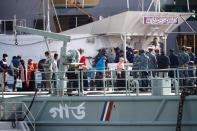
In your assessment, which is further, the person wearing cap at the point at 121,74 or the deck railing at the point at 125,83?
the person wearing cap at the point at 121,74

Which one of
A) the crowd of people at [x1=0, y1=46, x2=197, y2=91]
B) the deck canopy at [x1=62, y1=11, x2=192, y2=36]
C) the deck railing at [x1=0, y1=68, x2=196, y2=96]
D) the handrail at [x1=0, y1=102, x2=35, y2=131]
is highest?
the deck canopy at [x1=62, y1=11, x2=192, y2=36]

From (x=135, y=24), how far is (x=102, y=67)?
3212mm

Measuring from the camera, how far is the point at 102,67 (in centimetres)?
2100

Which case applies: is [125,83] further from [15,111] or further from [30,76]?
[30,76]

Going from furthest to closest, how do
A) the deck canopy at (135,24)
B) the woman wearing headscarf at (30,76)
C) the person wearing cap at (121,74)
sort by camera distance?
the deck canopy at (135,24), the woman wearing headscarf at (30,76), the person wearing cap at (121,74)


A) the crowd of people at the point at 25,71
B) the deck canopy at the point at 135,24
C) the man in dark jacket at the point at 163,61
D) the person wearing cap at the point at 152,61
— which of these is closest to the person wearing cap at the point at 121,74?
the person wearing cap at the point at 152,61

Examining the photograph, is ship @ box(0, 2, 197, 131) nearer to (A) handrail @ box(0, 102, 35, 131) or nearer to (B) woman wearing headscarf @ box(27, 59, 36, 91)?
(A) handrail @ box(0, 102, 35, 131)

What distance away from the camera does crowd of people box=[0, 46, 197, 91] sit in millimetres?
18891

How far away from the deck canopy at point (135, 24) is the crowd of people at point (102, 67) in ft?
2.28

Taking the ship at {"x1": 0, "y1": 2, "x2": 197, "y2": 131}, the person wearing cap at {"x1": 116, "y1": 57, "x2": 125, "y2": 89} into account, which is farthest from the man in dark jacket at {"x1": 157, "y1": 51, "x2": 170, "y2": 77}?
the ship at {"x1": 0, "y1": 2, "x2": 197, "y2": 131}

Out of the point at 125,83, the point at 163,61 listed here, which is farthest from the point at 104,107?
the point at 163,61

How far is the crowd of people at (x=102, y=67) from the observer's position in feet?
62.0

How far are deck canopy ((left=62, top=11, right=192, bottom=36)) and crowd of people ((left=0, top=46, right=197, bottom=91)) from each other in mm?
696

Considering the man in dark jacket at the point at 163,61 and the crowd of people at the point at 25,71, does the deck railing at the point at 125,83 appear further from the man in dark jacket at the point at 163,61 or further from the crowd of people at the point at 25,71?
the man in dark jacket at the point at 163,61
